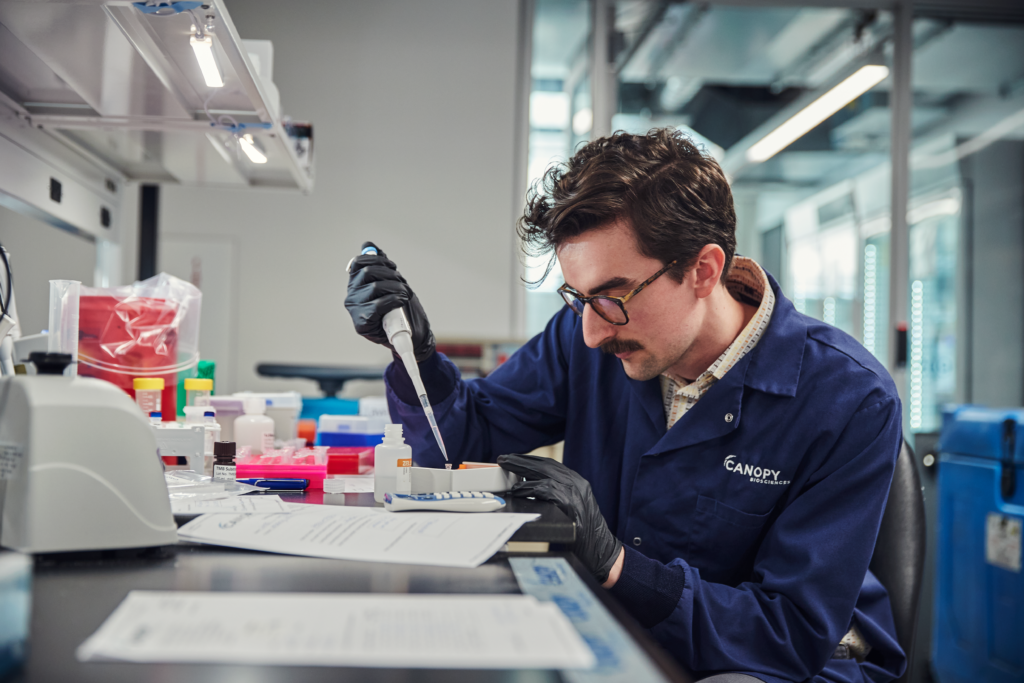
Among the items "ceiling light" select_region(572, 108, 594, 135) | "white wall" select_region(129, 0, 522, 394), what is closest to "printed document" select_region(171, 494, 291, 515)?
"white wall" select_region(129, 0, 522, 394)

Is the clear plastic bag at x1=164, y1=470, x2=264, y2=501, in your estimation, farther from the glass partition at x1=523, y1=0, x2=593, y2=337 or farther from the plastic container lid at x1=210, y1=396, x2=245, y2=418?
the glass partition at x1=523, y1=0, x2=593, y2=337

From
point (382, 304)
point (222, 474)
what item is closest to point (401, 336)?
point (382, 304)

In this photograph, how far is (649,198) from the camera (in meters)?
1.26

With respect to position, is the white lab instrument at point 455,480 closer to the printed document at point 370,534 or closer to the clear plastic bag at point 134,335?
the printed document at point 370,534

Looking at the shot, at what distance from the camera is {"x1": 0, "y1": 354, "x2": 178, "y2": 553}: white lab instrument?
66 cm

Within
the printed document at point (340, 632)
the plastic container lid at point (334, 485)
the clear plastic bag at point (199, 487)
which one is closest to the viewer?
the printed document at point (340, 632)

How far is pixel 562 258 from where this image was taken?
1.32 m

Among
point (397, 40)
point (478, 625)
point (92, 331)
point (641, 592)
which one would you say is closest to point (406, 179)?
point (397, 40)

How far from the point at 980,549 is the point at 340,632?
2.51 meters

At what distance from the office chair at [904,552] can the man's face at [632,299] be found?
42 cm

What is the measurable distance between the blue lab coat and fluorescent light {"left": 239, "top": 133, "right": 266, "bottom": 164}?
690mm

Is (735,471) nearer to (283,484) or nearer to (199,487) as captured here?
(283,484)

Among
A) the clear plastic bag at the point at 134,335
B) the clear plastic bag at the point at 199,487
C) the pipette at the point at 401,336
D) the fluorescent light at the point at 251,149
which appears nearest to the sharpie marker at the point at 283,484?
the clear plastic bag at the point at 199,487

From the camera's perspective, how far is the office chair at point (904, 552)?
1158mm
